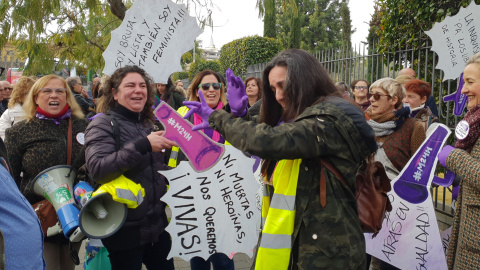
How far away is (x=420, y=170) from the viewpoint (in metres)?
3.08

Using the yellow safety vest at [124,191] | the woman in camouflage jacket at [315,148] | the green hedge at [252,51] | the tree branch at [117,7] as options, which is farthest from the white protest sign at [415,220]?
the green hedge at [252,51]

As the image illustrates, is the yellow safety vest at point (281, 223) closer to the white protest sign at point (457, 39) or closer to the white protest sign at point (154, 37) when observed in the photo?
the white protest sign at point (154, 37)

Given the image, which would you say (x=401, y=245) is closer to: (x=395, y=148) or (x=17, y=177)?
(x=395, y=148)

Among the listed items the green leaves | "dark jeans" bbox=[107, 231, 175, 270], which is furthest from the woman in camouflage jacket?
the green leaves

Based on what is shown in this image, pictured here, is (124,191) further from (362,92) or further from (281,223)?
(362,92)

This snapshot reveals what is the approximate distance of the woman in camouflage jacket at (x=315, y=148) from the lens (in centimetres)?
180

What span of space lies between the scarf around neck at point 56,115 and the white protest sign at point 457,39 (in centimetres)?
330

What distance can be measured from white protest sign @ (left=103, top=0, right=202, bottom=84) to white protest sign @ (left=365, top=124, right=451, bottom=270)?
193cm

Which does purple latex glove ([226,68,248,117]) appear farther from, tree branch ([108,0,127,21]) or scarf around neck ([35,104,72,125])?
tree branch ([108,0,127,21])

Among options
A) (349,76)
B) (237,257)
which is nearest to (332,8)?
(349,76)

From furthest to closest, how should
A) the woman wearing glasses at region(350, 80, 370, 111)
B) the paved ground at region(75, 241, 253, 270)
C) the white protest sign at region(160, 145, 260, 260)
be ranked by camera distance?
1. the woman wearing glasses at region(350, 80, 370, 111)
2. the paved ground at region(75, 241, 253, 270)
3. the white protest sign at region(160, 145, 260, 260)

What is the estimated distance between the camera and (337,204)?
1.88 m

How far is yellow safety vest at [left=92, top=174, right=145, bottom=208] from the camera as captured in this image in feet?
8.23

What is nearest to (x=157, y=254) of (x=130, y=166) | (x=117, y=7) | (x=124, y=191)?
(x=124, y=191)
